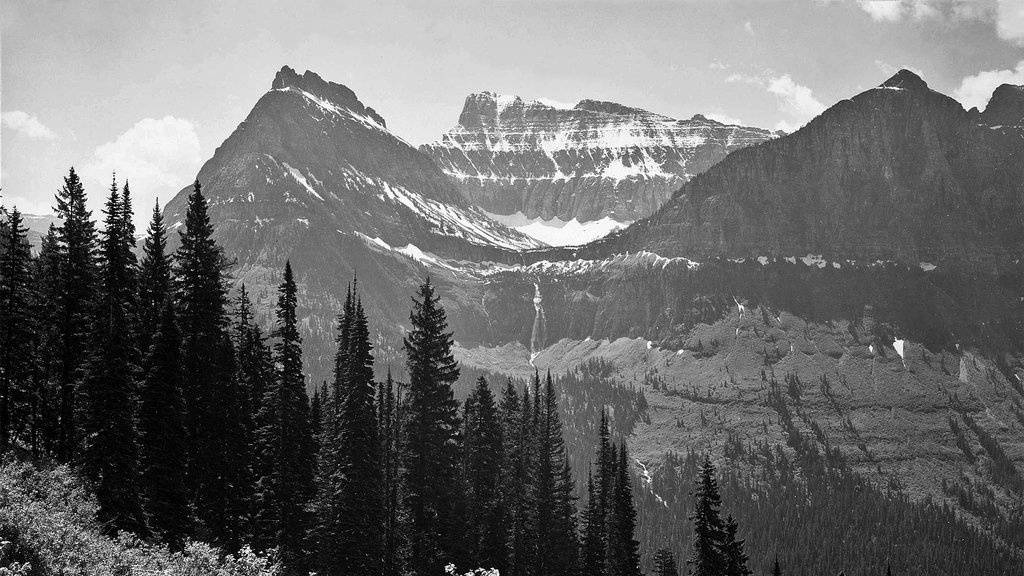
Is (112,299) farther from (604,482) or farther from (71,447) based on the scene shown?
(604,482)

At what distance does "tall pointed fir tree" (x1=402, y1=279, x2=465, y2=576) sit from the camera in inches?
2421

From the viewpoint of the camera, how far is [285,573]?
184 feet

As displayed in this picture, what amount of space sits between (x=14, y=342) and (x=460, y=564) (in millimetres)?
31907

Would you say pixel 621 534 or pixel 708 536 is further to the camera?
pixel 621 534

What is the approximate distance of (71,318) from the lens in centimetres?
5762

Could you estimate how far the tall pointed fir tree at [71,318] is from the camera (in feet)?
185

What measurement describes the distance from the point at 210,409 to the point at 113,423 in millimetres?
6323

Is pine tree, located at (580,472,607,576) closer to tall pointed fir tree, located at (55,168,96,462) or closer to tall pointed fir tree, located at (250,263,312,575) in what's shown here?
tall pointed fir tree, located at (250,263,312,575)

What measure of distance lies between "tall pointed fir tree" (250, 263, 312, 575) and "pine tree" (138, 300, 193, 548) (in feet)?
23.3

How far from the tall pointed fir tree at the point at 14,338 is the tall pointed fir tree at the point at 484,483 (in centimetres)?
3065

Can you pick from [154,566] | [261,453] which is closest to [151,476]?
[261,453]

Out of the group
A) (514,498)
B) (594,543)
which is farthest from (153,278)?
(594,543)

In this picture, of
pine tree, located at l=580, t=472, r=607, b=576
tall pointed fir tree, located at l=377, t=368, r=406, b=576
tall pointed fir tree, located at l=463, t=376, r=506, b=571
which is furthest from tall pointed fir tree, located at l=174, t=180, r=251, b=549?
pine tree, located at l=580, t=472, r=607, b=576

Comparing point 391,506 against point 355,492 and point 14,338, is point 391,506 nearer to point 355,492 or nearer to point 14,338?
point 355,492
